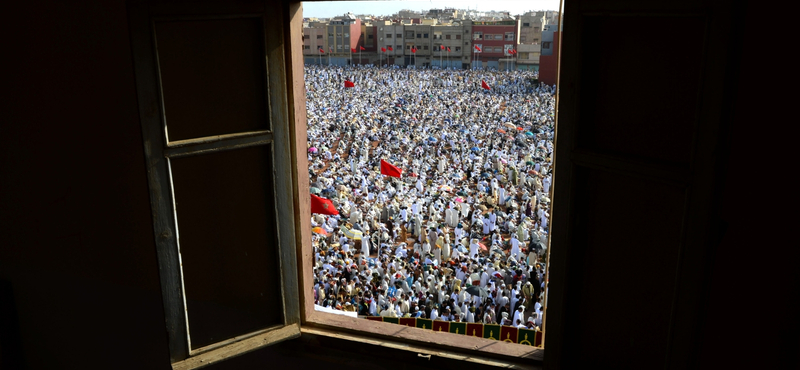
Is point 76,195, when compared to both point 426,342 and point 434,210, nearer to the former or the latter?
point 426,342

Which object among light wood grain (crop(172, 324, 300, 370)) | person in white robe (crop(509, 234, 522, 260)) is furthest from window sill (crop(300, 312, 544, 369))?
person in white robe (crop(509, 234, 522, 260))

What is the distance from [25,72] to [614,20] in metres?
1.98

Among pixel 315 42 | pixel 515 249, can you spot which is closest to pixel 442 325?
pixel 515 249

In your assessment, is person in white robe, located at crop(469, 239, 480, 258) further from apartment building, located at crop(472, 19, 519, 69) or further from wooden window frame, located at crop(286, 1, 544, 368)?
apartment building, located at crop(472, 19, 519, 69)

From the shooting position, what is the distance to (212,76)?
6.18ft

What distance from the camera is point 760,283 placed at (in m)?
1.45

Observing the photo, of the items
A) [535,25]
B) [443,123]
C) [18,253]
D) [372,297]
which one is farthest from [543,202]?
[535,25]

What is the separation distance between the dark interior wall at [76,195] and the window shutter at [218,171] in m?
0.37

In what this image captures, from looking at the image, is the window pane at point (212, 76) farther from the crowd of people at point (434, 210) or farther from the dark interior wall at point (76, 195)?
the crowd of people at point (434, 210)

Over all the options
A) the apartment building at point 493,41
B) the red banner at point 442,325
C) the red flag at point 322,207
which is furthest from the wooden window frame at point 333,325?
the apartment building at point 493,41

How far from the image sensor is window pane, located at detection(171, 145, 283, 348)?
6.40 ft

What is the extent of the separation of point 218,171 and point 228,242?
236 millimetres

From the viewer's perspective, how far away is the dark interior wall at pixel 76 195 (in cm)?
214

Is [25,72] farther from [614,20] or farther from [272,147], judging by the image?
[614,20]
